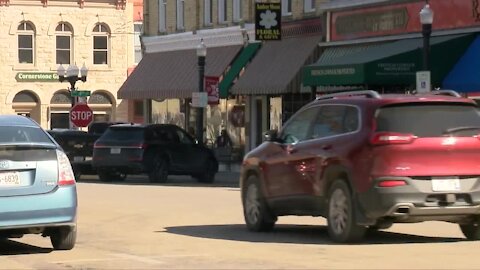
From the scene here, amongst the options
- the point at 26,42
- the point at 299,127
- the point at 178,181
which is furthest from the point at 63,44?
the point at 299,127

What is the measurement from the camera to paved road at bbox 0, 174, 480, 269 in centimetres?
1216

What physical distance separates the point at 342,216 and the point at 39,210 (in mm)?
3573

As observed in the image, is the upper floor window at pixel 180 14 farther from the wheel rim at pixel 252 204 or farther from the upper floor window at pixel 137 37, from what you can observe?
the wheel rim at pixel 252 204

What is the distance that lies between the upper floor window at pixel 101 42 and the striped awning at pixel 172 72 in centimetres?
1766

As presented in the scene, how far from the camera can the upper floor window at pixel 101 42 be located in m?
69.1

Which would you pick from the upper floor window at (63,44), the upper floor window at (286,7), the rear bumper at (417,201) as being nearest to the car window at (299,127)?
the rear bumper at (417,201)

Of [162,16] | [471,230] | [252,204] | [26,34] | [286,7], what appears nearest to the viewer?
[471,230]

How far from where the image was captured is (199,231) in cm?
1644

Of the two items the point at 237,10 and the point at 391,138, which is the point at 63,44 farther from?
the point at 391,138

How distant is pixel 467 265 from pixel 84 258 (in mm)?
4120

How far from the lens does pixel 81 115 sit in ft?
141

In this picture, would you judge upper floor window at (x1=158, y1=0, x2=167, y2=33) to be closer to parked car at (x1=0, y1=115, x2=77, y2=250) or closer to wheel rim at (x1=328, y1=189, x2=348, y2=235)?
wheel rim at (x1=328, y1=189, x2=348, y2=235)

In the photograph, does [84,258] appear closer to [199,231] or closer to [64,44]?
[199,231]

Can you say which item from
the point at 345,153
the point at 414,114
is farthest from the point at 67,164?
the point at 414,114
